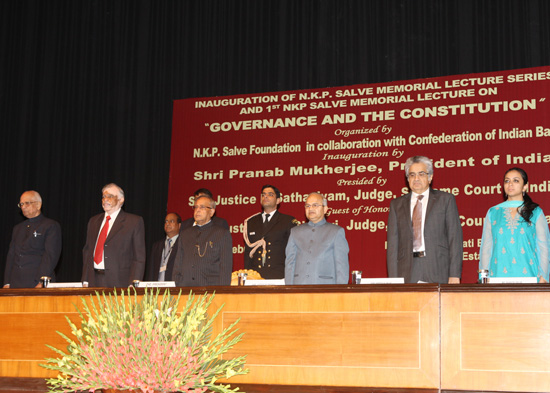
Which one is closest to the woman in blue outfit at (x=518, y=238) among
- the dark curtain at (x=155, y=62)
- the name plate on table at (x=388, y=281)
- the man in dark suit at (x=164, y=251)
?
the name plate on table at (x=388, y=281)

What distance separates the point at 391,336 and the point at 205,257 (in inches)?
60.2

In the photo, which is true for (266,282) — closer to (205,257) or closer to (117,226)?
(205,257)

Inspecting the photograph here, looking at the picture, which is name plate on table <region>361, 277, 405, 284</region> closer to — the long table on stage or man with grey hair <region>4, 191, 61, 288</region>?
the long table on stage

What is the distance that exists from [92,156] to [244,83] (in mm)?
1895

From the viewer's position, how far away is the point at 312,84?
6988 mm

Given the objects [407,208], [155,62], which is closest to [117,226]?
[407,208]

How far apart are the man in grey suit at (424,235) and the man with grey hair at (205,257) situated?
41.3 inches

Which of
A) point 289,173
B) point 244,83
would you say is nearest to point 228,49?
point 244,83

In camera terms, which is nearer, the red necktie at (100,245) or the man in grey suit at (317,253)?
the man in grey suit at (317,253)

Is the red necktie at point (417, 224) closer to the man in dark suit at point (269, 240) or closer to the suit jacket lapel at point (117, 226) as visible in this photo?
the man in dark suit at point (269, 240)

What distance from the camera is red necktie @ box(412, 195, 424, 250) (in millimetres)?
4230

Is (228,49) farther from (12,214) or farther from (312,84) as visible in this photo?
(12,214)

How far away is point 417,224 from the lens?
14.0ft

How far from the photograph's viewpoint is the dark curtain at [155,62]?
653 cm
